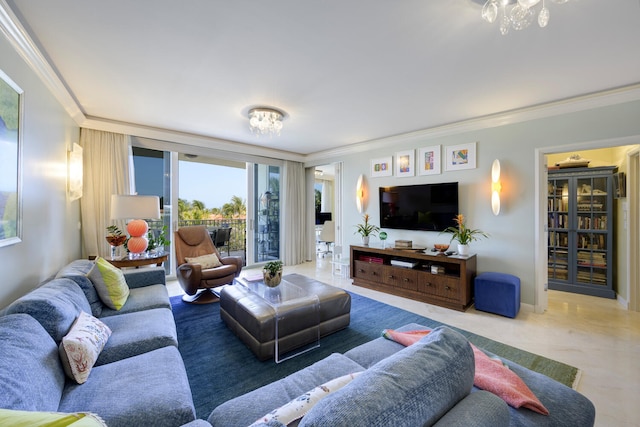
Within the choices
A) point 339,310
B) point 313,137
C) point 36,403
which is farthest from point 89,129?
point 339,310

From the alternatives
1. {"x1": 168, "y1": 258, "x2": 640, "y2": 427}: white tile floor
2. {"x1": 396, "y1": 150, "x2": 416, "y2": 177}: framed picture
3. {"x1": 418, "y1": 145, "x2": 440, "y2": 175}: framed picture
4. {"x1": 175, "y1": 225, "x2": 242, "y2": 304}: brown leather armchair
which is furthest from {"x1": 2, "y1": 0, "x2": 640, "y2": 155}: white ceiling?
{"x1": 168, "y1": 258, "x2": 640, "y2": 427}: white tile floor

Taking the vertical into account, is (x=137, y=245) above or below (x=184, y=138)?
below

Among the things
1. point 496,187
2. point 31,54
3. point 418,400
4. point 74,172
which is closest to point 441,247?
point 496,187

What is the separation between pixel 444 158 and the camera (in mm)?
3998

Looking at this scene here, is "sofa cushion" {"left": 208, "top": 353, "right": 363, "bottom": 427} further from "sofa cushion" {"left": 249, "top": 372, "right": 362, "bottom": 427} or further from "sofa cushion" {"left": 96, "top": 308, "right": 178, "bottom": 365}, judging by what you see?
"sofa cushion" {"left": 96, "top": 308, "right": 178, "bottom": 365}

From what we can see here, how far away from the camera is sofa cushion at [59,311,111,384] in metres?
1.32

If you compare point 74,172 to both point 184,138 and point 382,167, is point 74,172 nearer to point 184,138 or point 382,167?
point 184,138

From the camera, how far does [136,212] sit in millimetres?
3252

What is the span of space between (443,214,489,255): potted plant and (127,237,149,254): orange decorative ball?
4.10 metres

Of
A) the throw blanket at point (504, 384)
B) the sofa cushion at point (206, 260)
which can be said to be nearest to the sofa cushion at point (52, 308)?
the sofa cushion at point (206, 260)

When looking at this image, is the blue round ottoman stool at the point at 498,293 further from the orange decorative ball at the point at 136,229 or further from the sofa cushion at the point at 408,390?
the orange decorative ball at the point at 136,229

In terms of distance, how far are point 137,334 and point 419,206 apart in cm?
377

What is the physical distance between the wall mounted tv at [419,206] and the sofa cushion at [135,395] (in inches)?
143

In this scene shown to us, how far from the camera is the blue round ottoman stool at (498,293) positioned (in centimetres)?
304
